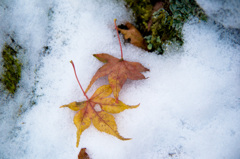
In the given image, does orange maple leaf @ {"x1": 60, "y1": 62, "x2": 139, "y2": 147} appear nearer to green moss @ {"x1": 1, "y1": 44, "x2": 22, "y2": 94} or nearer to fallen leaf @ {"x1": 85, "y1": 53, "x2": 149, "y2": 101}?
fallen leaf @ {"x1": 85, "y1": 53, "x2": 149, "y2": 101}

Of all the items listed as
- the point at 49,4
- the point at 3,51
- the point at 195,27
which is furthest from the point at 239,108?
the point at 3,51

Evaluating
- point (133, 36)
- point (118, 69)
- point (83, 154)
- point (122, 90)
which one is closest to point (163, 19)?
point (133, 36)

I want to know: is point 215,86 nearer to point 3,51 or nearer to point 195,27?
point 195,27

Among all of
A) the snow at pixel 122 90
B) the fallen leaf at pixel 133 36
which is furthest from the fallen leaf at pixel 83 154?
the fallen leaf at pixel 133 36

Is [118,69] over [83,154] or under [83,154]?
over

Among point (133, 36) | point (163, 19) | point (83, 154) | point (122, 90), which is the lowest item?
point (83, 154)

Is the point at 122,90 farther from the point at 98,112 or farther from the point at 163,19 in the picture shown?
the point at 163,19

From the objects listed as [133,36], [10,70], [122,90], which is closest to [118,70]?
[122,90]
